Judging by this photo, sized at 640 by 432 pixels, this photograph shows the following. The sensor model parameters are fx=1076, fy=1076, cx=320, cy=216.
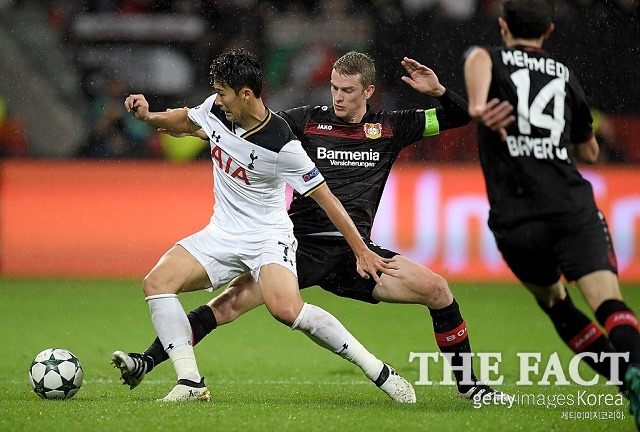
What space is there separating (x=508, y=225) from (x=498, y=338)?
4.01m

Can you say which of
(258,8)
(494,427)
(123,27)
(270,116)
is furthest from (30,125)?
(494,427)

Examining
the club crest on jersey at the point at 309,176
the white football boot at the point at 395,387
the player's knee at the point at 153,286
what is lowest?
the white football boot at the point at 395,387

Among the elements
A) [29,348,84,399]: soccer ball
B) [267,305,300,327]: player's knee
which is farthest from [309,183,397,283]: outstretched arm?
[29,348,84,399]: soccer ball

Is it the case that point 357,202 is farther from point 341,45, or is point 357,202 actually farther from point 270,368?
point 341,45

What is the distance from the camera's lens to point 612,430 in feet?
17.1

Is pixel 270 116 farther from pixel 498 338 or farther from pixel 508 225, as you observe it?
pixel 498 338

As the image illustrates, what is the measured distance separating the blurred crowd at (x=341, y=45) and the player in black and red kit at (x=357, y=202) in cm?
605

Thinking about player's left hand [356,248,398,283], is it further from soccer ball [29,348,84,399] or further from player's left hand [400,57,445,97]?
soccer ball [29,348,84,399]

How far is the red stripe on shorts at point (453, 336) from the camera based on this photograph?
629 centimetres

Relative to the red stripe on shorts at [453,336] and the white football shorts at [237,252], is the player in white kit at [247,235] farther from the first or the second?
the red stripe on shorts at [453,336]

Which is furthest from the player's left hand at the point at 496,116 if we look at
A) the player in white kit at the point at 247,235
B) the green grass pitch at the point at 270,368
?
the green grass pitch at the point at 270,368

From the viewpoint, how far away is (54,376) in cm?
599

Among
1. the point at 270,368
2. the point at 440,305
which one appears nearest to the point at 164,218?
the point at 270,368

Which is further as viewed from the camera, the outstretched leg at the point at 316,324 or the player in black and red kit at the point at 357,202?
the player in black and red kit at the point at 357,202
